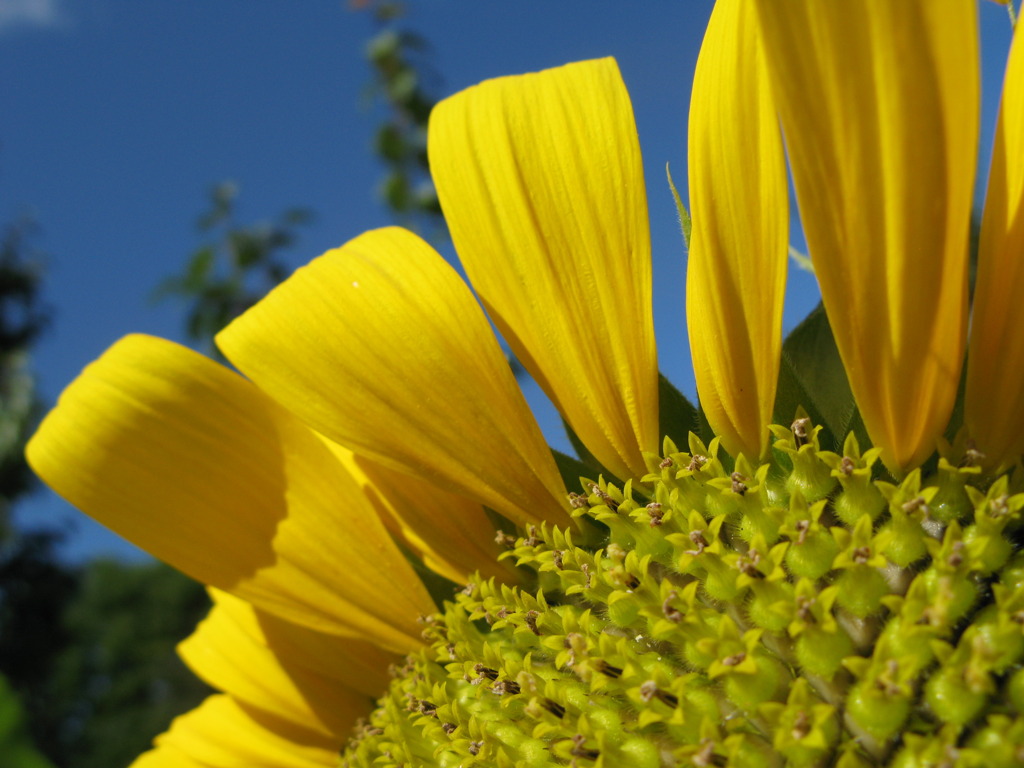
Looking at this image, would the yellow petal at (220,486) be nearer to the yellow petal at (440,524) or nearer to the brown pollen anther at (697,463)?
the yellow petal at (440,524)

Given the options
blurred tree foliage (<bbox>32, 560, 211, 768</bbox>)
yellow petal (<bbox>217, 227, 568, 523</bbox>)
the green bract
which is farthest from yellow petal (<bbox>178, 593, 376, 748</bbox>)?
blurred tree foliage (<bbox>32, 560, 211, 768</bbox>)

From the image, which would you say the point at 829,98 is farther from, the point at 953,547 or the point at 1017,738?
the point at 1017,738

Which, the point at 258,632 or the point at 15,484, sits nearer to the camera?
the point at 258,632

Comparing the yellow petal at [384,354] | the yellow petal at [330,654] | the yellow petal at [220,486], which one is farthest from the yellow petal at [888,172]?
the yellow petal at [330,654]

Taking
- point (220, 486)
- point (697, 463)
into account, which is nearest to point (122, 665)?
point (220, 486)

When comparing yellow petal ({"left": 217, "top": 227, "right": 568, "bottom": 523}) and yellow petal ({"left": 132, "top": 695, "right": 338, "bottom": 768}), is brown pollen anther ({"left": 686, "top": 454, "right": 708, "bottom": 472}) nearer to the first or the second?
yellow petal ({"left": 217, "top": 227, "right": 568, "bottom": 523})

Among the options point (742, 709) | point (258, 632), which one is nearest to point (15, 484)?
point (258, 632)

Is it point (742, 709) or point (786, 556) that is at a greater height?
point (786, 556)
